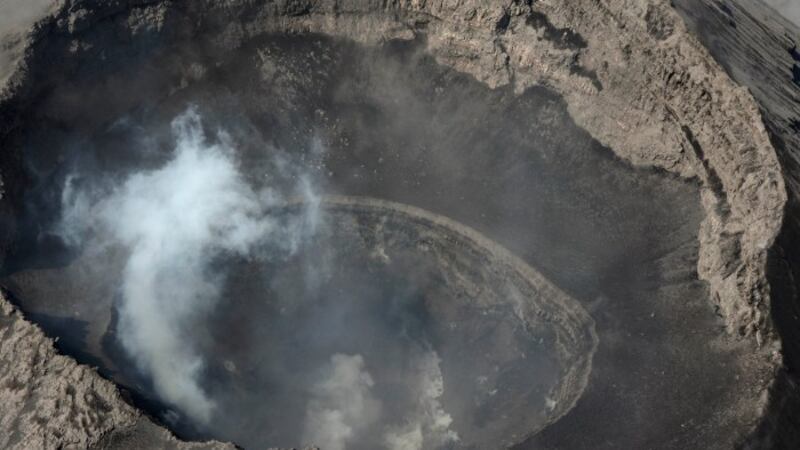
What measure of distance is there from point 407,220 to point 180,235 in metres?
10.3

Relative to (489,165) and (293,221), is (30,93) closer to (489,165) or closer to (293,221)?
(293,221)

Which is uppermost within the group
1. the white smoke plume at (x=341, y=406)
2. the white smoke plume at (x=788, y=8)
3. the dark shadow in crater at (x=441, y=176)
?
the white smoke plume at (x=788, y=8)

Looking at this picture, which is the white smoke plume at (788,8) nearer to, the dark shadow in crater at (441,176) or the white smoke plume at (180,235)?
the dark shadow in crater at (441,176)

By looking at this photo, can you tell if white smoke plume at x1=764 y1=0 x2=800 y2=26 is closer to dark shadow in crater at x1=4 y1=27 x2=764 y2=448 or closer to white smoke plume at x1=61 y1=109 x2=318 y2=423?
dark shadow in crater at x1=4 y1=27 x2=764 y2=448

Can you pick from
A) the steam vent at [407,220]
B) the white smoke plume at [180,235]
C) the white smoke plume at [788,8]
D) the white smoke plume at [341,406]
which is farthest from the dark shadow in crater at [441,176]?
the white smoke plume at [788,8]

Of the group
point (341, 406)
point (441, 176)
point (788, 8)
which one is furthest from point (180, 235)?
point (788, 8)

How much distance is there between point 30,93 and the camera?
28094 mm

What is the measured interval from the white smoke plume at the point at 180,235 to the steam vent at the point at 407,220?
12 cm

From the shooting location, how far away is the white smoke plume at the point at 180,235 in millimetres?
27367

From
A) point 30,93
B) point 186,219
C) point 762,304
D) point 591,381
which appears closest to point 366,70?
point 186,219

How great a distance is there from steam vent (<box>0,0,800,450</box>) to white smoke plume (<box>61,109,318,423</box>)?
12 centimetres

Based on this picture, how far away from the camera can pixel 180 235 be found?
103 feet

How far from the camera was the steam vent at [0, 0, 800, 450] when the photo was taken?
26.2m

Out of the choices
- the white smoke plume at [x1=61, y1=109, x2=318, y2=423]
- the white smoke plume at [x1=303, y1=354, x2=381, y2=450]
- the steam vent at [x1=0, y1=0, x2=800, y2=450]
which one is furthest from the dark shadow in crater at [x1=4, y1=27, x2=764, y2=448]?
the white smoke plume at [x1=61, y1=109, x2=318, y2=423]
